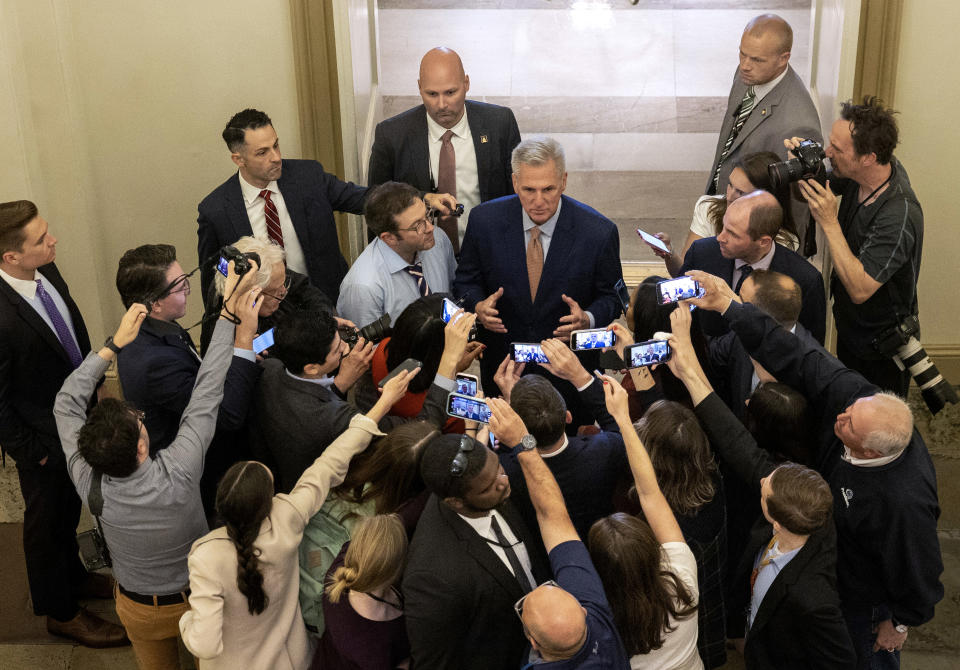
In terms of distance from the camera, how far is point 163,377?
3.22m

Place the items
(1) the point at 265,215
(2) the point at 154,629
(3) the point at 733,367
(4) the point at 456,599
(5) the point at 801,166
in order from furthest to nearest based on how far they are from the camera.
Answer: (1) the point at 265,215 < (5) the point at 801,166 < (3) the point at 733,367 < (2) the point at 154,629 < (4) the point at 456,599

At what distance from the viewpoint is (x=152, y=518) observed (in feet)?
9.30

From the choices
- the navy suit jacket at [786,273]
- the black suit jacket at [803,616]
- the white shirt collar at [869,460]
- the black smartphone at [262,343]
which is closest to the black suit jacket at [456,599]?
the black suit jacket at [803,616]

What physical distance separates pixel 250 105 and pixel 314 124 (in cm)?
32

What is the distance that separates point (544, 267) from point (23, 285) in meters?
1.97

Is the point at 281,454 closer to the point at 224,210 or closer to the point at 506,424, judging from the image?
the point at 506,424

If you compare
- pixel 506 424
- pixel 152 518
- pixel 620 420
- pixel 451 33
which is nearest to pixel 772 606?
pixel 620 420

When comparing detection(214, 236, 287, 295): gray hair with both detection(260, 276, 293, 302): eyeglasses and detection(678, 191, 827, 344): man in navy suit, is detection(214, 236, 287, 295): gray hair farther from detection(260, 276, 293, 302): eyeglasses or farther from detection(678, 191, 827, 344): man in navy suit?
detection(678, 191, 827, 344): man in navy suit

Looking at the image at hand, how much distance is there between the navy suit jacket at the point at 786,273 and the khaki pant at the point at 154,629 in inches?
87.4

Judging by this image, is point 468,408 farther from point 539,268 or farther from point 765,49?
point 765,49

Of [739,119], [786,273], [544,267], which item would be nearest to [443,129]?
[544,267]

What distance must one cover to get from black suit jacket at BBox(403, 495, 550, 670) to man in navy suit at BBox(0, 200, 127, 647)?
6.03ft

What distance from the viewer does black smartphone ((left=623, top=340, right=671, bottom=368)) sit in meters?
3.06

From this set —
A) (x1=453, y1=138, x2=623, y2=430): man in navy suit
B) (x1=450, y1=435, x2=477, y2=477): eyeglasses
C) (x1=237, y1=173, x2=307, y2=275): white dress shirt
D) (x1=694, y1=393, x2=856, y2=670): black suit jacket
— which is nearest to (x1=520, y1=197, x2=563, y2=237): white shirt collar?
(x1=453, y1=138, x2=623, y2=430): man in navy suit
